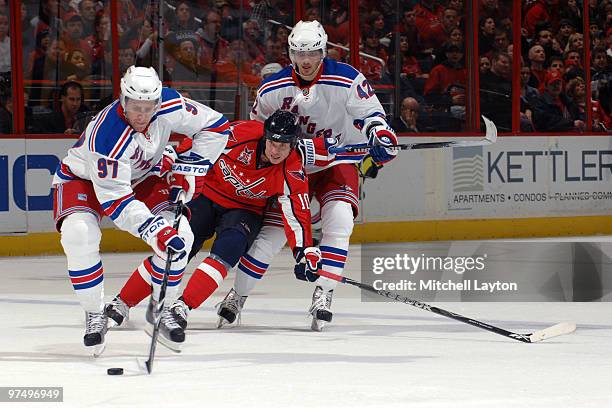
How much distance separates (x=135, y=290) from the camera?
5492 millimetres

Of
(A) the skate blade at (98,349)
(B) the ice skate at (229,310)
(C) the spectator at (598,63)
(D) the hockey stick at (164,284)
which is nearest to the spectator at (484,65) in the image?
(C) the spectator at (598,63)

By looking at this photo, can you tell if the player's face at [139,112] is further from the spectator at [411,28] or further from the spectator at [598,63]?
the spectator at [598,63]

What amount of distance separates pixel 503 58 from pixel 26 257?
13.8 ft

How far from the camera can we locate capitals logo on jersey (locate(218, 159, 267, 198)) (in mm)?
5637

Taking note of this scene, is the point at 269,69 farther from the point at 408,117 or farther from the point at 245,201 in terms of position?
the point at 245,201

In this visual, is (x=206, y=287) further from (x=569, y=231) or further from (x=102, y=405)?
(x=569, y=231)

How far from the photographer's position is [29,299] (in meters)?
6.65

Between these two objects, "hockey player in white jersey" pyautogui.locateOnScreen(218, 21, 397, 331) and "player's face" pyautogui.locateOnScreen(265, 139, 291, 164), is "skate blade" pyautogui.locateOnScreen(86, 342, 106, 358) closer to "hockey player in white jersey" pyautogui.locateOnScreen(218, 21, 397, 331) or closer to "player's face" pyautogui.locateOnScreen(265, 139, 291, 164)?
"hockey player in white jersey" pyautogui.locateOnScreen(218, 21, 397, 331)

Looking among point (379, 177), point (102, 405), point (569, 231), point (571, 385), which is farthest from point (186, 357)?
point (569, 231)

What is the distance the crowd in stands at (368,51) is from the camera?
921 centimetres

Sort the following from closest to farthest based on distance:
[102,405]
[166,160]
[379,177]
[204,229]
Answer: [102,405], [166,160], [204,229], [379,177]

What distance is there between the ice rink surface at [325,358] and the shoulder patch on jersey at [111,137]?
0.73 meters

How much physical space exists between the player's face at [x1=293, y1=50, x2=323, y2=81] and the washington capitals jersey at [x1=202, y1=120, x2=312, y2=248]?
365 mm

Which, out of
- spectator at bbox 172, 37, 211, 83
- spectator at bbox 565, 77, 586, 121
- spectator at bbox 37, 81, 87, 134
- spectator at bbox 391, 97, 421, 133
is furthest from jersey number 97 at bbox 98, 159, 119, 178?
spectator at bbox 565, 77, 586, 121
